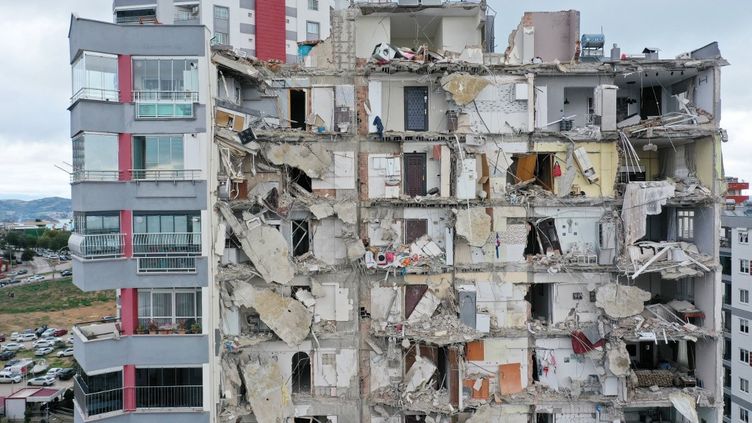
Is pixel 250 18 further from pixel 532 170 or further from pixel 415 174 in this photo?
pixel 532 170

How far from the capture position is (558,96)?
21797mm

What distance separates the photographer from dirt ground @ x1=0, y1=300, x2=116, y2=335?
65.8 metres

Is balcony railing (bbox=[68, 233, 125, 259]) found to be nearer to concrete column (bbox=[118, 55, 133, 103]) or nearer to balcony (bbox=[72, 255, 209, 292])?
balcony (bbox=[72, 255, 209, 292])

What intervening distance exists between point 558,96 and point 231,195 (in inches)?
618

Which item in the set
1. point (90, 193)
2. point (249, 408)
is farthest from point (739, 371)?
point (90, 193)

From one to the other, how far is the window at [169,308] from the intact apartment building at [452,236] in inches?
48.9

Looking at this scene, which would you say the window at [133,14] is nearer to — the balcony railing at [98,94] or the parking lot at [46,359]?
the balcony railing at [98,94]

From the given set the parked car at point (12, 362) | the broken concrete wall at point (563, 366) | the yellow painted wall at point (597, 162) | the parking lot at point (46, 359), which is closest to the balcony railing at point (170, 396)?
the broken concrete wall at point (563, 366)

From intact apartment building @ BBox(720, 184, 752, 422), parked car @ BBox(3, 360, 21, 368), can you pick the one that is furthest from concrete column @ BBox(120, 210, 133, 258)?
parked car @ BBox(3, 360, 21, 368)

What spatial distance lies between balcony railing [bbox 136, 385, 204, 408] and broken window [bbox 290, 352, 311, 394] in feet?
14.6

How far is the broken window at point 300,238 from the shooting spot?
2209cm

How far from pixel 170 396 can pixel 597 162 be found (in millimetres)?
20997

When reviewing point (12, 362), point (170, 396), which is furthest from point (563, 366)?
point (12, 362)

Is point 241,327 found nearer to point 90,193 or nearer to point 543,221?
point 90,193
